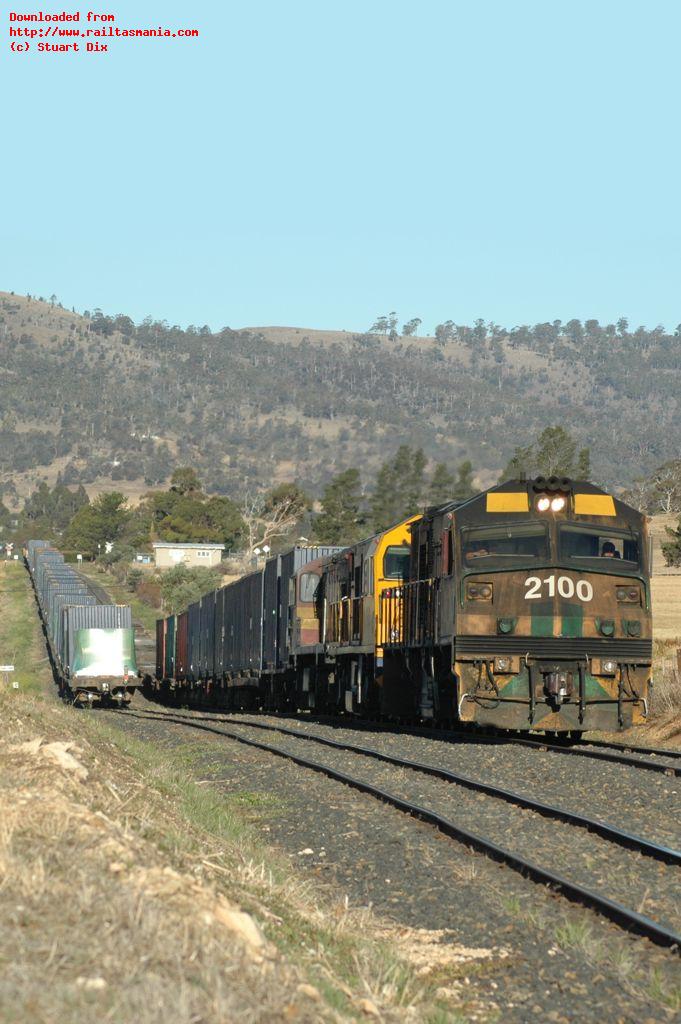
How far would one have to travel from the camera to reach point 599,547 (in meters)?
20.2

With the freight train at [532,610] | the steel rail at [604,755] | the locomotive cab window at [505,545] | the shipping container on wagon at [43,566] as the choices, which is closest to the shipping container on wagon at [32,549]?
the shipping container on wagon at [43,566]

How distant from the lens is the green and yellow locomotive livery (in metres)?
19.4

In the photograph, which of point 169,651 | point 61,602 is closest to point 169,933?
point 169,651

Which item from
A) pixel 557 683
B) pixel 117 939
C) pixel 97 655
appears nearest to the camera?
pixel 117 939

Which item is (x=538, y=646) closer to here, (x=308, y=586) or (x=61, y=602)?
(x=308, y=586)

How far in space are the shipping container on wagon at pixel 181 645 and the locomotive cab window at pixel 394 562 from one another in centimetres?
2767

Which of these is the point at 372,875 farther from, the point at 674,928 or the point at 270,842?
the point at 674,928

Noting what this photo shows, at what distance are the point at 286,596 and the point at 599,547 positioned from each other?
47.6ft

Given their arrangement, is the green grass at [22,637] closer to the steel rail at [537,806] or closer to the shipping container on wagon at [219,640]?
the shipping container on wagon at [219,640]

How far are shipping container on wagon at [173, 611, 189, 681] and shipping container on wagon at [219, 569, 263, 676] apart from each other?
828 centimetres

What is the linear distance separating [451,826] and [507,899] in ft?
8.33

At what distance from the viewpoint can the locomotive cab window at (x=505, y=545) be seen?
1978 centimetres

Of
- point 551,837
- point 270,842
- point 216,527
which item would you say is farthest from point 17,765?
point 216,527

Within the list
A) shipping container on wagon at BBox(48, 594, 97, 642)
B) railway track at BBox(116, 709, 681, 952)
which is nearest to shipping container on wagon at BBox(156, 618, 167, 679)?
shipping container on wagon at BBox(48, 594, 97, 642)
